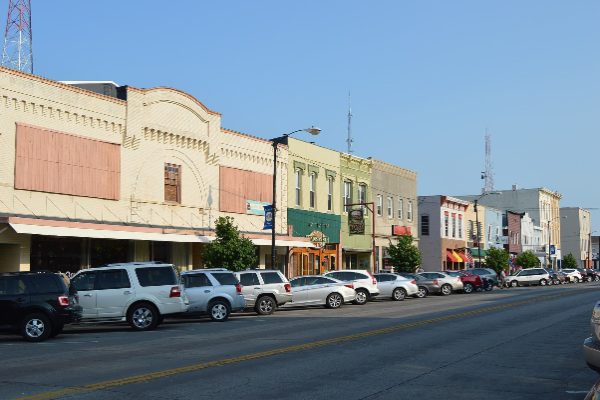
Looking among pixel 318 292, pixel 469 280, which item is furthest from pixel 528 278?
pixel 318 292

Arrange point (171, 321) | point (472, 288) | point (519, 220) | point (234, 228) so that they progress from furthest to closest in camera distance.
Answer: point (519, 220)
point (472, 288)
point (234, 228)
point (171, 321)

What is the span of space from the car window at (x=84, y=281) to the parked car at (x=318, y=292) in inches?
467

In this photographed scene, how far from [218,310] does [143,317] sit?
13.0 ft

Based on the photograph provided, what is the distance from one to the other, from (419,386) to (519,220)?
84.0 metres

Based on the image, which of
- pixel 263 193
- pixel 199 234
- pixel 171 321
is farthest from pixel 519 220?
pixel 171 321

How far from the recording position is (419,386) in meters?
10.5

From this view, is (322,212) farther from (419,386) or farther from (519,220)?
(519,220)

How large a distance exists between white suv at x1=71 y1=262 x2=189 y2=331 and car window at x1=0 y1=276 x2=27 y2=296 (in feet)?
8.39

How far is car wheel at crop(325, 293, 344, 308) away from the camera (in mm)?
32375

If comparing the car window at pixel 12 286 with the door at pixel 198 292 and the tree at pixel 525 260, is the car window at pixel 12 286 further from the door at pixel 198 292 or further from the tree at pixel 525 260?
the tree at pixel 525 260

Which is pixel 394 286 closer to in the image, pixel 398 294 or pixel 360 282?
pixel 398 294

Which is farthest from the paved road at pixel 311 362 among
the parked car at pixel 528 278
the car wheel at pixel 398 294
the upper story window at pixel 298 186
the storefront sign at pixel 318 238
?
the parked car at pixel 528 278

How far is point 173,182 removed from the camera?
113 ft

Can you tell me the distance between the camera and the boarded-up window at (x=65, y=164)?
27.3 metres
